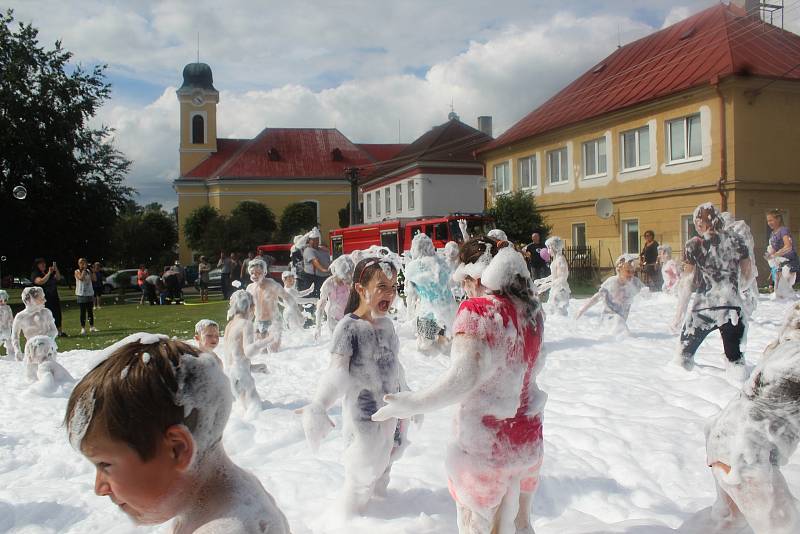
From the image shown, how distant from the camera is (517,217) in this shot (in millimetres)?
23891

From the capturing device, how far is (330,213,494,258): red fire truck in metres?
21.8

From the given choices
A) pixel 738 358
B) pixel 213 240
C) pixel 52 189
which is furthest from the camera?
pixel 213 240

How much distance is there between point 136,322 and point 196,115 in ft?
163

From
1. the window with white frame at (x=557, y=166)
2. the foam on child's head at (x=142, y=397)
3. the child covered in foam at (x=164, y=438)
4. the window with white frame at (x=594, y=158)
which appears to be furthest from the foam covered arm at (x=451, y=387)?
the window with white frame at (x=557, y=166)

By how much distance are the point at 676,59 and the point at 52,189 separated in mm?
25923

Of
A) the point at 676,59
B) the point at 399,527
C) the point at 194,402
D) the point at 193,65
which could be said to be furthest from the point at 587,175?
the point at 193,65

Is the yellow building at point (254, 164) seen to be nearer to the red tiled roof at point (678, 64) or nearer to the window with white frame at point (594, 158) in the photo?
the red tiled roof at point (678, 64)

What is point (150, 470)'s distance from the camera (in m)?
1.49

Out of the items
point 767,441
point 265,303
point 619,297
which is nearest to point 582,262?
point 619,297

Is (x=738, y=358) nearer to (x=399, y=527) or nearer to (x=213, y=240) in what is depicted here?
(x=399, y=527)

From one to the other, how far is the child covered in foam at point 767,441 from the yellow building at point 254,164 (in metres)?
56.8

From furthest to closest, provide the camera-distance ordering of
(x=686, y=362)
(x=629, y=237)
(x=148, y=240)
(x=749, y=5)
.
Result: (x=148, y=240)
(x=629, y=237)
(x=749, y=5)
(x=686, y=362)

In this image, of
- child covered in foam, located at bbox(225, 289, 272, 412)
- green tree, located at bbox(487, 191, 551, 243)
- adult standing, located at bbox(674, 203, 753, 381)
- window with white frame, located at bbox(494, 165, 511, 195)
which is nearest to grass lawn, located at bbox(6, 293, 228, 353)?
child covered in foam, located at bbox(225, 289, 272, 412)

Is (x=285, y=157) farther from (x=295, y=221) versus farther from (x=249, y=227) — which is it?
(x=249, y=227)
